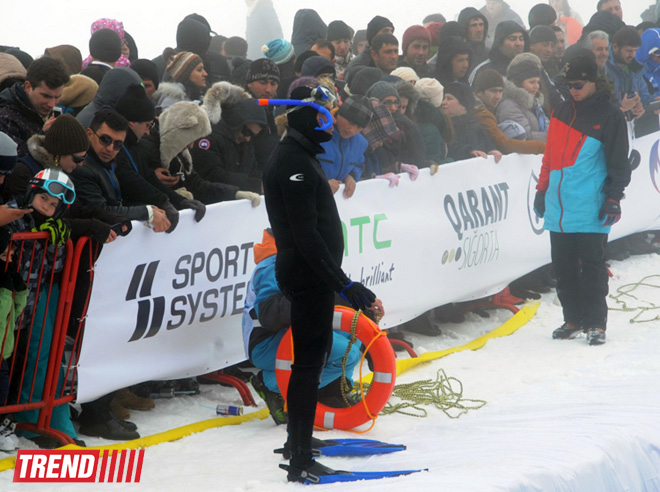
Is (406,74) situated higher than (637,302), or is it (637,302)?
(406,74)

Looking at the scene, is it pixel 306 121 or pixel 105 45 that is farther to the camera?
pixel 105 45

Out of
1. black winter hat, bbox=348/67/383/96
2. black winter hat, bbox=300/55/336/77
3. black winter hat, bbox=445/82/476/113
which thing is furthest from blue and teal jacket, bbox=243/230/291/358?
black winter hat, bbox=445/82/476/113

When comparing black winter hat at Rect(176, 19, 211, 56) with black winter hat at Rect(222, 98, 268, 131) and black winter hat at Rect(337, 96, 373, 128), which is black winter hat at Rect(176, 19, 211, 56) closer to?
black winter hat at Rect(222, 98, 268, 131)

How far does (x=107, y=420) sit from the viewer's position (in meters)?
4.88

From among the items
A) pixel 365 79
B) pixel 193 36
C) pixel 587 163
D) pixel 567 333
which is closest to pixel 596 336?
pixel 567 333

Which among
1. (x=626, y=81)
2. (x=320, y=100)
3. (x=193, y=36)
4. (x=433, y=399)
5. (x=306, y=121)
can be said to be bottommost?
(x=433, y=399)

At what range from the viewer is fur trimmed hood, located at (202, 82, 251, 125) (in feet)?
20.0

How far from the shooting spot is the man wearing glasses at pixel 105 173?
4.79m

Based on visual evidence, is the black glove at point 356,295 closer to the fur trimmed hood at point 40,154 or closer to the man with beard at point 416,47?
the fur trimmed hood at point 40,154

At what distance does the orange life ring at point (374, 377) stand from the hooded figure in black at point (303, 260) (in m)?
0.76

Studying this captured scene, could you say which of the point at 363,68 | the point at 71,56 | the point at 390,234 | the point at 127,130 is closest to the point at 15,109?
the point at 127,130

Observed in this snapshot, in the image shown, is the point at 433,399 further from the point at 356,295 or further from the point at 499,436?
the point at 356,295

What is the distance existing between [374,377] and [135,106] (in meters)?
2.16

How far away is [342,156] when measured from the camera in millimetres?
6477
